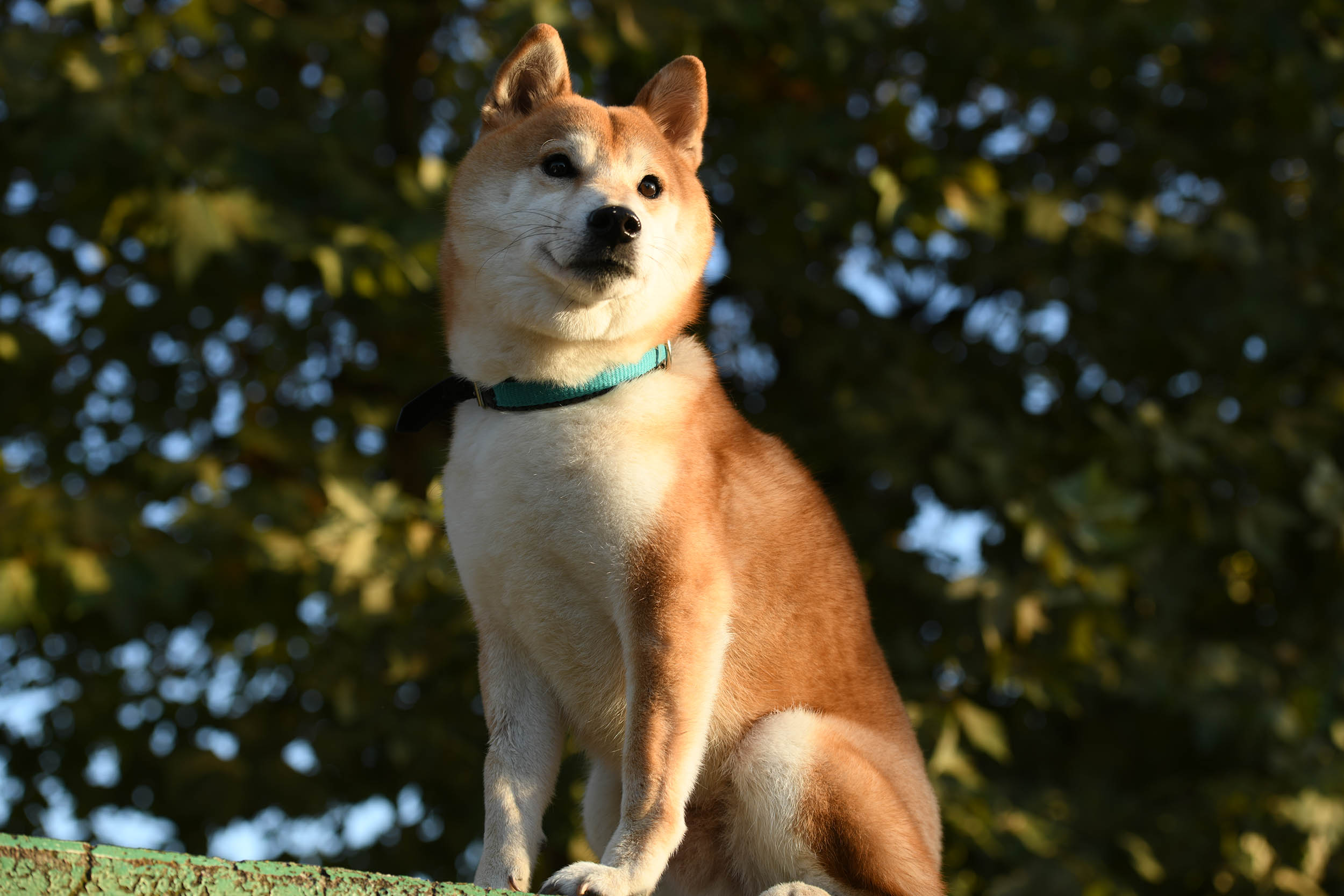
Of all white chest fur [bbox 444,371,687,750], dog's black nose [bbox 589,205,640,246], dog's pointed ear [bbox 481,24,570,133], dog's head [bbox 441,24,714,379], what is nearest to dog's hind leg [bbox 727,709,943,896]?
white chest fur [bbox 444,371,687,750]

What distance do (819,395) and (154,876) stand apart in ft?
16.1

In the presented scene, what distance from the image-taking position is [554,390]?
101 inches

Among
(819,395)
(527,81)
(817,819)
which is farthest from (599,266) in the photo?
(819,395)

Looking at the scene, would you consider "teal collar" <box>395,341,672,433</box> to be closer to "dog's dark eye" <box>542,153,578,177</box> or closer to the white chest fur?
the white chest fur

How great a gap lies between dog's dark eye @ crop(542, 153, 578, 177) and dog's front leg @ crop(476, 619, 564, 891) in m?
0.99

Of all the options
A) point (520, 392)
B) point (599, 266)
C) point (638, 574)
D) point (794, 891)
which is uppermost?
point (599, 266)

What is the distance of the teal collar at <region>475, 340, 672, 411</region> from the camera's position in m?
2.55

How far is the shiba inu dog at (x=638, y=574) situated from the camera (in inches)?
93.6

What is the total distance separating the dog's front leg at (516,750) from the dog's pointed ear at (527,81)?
1.23 m

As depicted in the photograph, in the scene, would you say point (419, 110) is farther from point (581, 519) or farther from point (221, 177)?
point (581, 519)

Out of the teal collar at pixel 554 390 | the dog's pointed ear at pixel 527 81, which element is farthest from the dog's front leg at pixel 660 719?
the dog's pointed ear at pixel 527 81

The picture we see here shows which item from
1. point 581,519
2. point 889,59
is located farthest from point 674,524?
point 889,59

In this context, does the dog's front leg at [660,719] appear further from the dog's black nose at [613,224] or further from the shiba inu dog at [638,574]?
the dog's black nose at [613,224]

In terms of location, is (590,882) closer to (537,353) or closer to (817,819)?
(817,819)
